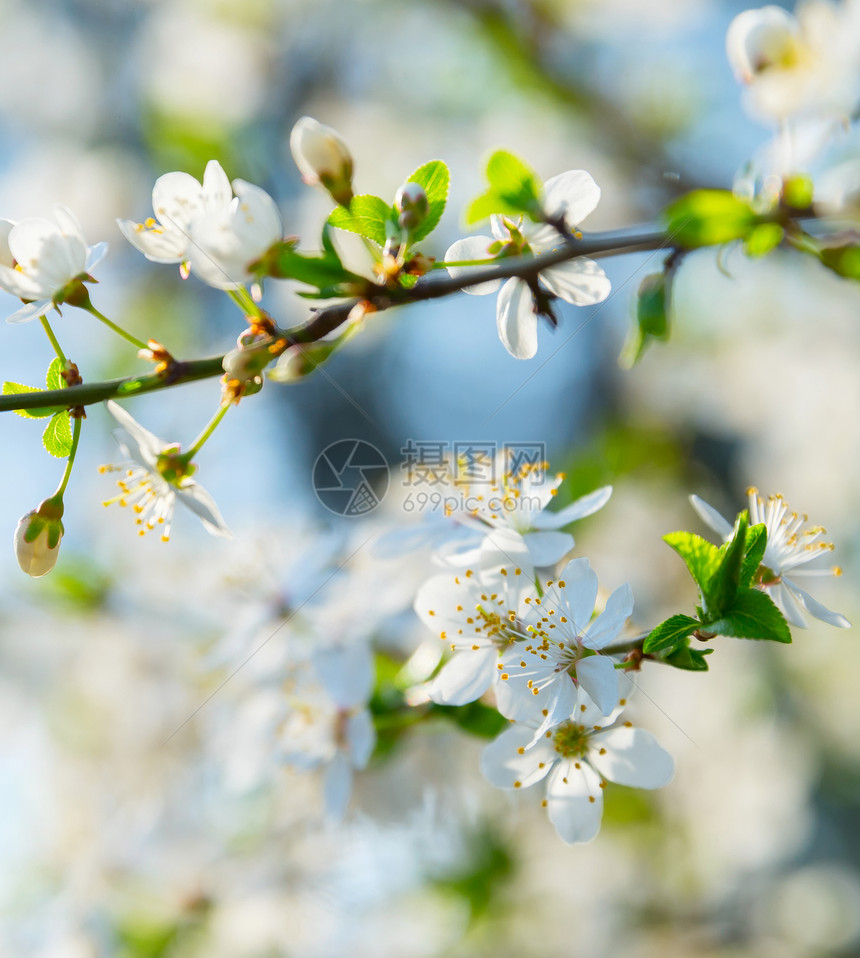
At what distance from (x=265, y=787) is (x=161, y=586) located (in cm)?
51

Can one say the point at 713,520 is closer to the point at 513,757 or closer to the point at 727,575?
the point at 727,575

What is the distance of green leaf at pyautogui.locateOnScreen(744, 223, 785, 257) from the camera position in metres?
0.62

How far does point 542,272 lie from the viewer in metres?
0.68

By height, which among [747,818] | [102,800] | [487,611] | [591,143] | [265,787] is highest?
[591,143]

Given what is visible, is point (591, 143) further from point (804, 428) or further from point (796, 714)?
point (796, 714)

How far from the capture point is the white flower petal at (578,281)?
0.68 metres

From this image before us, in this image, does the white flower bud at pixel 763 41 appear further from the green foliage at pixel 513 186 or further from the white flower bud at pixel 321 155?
the white flower bud at pixel 321 155

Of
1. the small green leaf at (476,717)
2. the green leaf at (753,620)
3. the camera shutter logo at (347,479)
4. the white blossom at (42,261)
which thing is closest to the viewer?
the green leaf at (753,620)

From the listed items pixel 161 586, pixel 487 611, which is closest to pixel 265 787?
pixel 161 586

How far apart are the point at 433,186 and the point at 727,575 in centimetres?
37

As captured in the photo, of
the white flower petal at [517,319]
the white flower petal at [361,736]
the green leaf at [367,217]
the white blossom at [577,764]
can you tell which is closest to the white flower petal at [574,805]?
the white blossom at [577,764]

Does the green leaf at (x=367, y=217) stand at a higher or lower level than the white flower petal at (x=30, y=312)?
higher

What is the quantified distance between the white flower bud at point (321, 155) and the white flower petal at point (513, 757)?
18.1 inches

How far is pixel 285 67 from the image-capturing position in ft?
9.53
